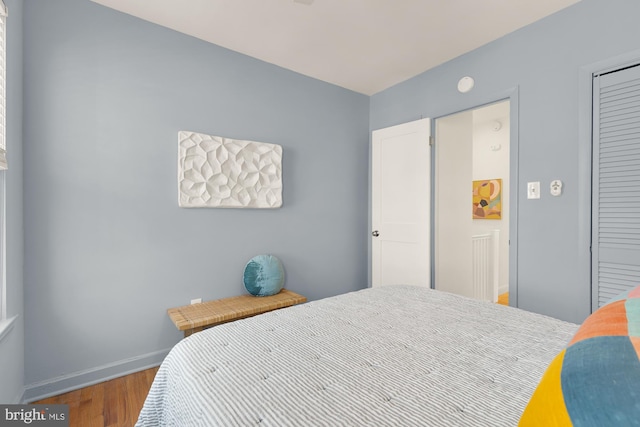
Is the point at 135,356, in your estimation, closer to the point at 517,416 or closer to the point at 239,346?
the point at 239,346

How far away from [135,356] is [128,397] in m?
0.33

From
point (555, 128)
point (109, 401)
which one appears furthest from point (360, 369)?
point (555, 128)

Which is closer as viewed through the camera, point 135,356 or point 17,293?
point 17,293

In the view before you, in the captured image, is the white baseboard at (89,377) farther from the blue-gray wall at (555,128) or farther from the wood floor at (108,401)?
the blue-gray wall at (555,128)

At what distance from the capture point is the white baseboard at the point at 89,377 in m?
1.81

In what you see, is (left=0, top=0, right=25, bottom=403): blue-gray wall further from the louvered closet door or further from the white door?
the louvered closet door

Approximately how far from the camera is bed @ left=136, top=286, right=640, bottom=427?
715 mm

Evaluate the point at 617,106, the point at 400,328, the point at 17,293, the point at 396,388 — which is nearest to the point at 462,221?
the point at 617,106

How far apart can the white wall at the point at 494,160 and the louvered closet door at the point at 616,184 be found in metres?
2.08

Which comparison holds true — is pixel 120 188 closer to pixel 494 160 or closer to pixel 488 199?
pixel 488 199

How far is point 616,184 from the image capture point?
1793 mm

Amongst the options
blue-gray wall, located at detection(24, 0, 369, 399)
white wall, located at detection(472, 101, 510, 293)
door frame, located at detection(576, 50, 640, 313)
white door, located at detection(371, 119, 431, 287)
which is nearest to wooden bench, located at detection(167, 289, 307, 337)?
blue-gray wall, located at detection(24, 0, 369, 399)

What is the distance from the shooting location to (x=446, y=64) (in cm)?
272

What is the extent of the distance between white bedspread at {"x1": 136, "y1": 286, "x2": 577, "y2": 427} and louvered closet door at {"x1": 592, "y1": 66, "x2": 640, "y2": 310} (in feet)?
3.04
